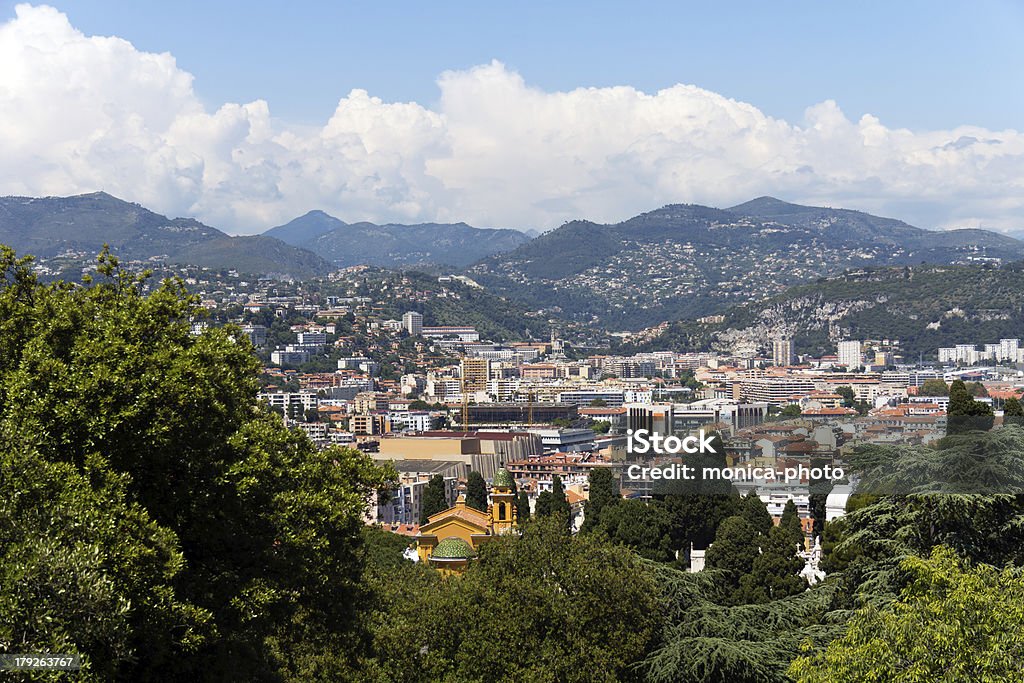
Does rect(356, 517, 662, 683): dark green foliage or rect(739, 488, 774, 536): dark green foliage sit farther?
rect(739, 488, 774, 536): dark green foliage

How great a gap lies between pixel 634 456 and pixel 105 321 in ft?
112

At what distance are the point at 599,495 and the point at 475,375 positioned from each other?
102842mm

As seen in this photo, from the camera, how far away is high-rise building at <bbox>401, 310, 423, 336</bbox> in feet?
563

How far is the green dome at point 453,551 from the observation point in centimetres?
2545

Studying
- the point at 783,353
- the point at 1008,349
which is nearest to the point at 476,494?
the point at 1008,349

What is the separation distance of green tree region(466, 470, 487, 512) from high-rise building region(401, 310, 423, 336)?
125839mm

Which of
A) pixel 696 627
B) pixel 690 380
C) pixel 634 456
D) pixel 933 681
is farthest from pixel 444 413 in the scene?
pixel 933 681

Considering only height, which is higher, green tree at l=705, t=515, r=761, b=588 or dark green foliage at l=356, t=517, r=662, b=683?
dark green foliage at l=356, t=517, r=662, b=683

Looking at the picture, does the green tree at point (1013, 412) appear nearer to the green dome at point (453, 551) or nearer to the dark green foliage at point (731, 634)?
the dark green foliage at point (731, 634)

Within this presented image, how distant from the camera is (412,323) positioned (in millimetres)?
171750

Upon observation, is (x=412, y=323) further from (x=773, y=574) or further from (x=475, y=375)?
(x=773, y=574)

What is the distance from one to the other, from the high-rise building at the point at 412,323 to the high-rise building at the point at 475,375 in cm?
2977

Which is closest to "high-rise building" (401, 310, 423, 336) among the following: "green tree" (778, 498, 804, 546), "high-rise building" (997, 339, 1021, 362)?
"high-rise building" (997, 339, 1021, 362)

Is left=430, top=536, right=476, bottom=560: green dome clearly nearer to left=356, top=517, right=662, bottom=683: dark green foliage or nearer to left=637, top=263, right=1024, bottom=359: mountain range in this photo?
left=356, top=517, right=662, bottom=683: dark green foliage
